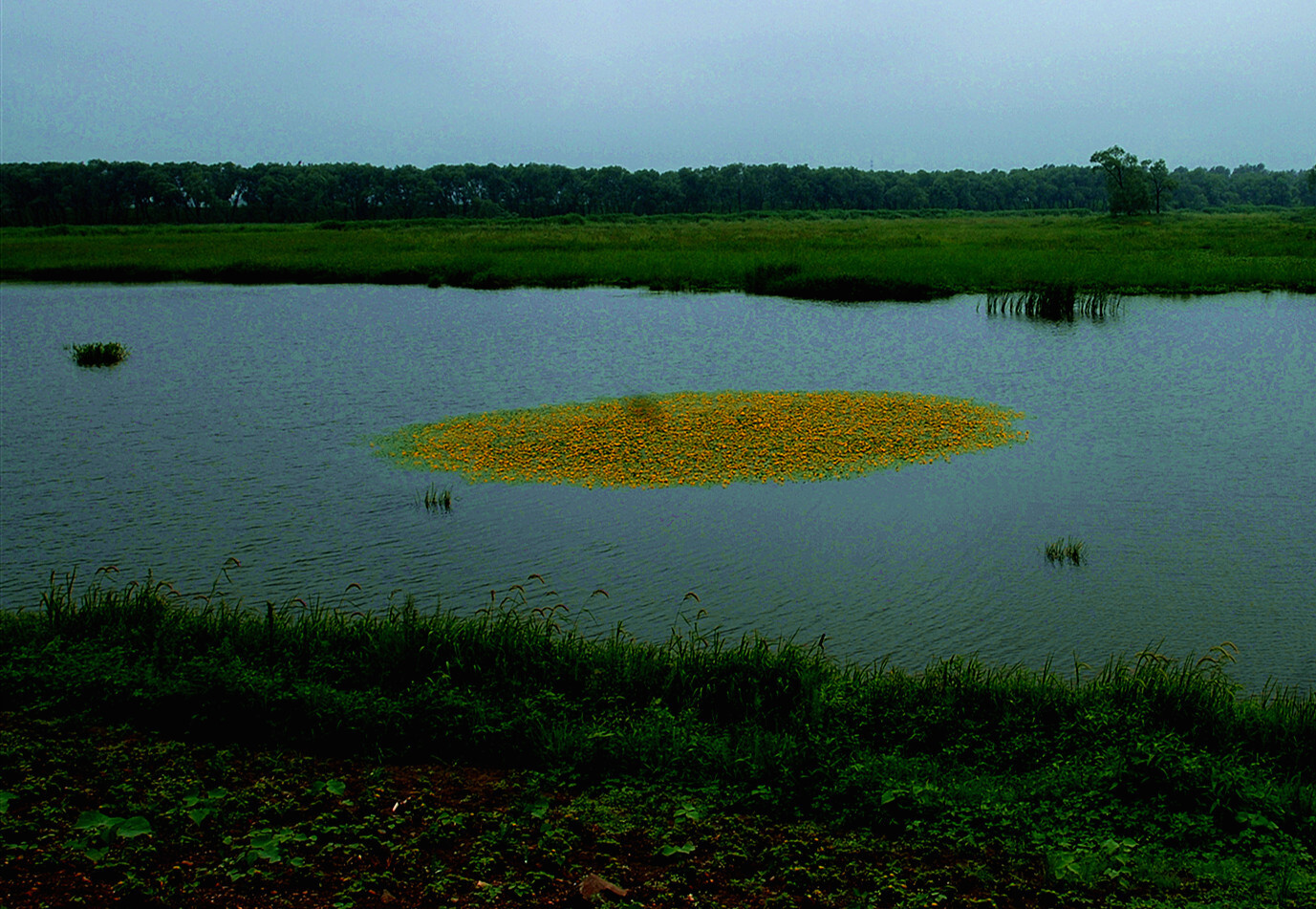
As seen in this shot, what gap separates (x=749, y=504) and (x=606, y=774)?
7445mm

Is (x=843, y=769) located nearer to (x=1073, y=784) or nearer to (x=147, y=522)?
(x=1073, y=784)

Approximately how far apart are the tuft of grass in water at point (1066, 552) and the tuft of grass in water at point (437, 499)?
725 centimetres

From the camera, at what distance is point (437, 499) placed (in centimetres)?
1370

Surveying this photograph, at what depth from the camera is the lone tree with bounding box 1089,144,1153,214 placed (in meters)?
91.5

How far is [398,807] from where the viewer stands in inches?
227

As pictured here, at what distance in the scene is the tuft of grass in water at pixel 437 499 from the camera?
1338 centimetres

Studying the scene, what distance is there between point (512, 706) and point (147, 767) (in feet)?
7.40

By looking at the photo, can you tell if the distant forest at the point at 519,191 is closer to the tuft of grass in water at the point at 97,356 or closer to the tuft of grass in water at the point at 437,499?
the tuft of grass in water at the point at 97,356

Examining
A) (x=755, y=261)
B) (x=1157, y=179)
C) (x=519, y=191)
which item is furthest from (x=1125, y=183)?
(x=519, y=191)

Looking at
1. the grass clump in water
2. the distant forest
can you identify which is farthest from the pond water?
the distant forest

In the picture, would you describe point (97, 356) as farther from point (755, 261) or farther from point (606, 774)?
point (755, 261)

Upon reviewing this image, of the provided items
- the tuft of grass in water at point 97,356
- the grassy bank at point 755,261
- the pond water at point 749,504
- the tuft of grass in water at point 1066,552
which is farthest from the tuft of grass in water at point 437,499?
the grassy bank at point 755,261

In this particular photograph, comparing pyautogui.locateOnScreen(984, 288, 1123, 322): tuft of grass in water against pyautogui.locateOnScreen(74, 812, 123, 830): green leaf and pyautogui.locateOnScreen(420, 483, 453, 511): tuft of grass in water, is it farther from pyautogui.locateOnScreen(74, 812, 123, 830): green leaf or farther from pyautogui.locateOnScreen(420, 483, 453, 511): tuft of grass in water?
pyautogui.locateOnScreen(74, 812, 123, 830): green leaf

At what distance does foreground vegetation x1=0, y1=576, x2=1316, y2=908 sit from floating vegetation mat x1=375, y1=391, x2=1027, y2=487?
6713mm
